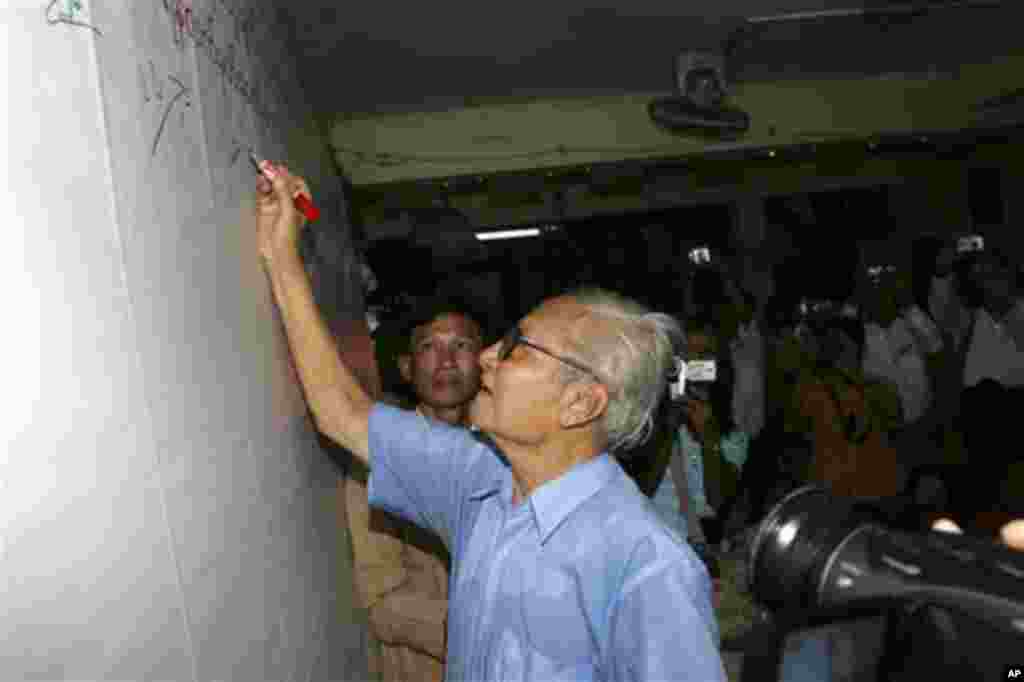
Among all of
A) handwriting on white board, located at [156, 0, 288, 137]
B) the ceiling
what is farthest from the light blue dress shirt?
the ceiling

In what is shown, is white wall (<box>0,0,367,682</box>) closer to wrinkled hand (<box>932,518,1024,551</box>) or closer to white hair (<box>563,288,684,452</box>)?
white hair (<box>563,288,684,452</box>)

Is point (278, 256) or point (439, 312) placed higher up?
point (278, 256)

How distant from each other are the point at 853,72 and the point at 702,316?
6.36 feet

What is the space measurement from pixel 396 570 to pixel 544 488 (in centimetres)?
99

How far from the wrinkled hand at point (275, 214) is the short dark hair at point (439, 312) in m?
0.87

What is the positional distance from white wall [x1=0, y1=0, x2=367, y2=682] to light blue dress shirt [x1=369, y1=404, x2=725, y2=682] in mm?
325

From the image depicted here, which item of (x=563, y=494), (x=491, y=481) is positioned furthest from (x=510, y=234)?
(x=563, y=494)

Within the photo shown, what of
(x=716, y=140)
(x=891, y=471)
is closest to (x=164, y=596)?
(x=891, y=471)

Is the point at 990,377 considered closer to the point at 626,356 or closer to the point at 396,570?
the point at 396,570

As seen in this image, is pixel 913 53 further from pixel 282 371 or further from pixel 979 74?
pixel 282 371

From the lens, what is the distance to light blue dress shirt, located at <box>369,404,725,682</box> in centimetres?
124

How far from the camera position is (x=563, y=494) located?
1468 mm

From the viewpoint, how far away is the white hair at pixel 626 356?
1575 mm

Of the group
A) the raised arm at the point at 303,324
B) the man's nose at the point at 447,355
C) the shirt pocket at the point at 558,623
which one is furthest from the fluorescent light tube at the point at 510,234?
the shirt pocket at the point at 558,623
